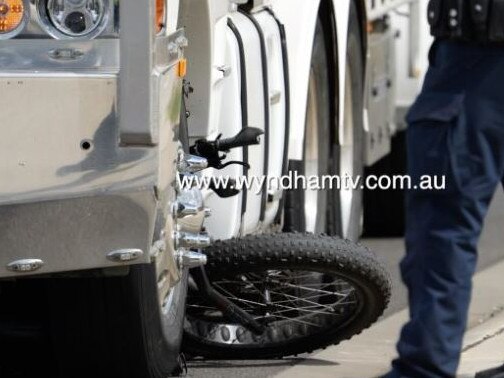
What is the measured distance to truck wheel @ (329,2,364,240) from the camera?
8086mm

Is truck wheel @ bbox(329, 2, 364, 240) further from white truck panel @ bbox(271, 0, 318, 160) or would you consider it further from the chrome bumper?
the chrome bumper

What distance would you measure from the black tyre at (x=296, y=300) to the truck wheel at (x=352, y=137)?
5.92ft

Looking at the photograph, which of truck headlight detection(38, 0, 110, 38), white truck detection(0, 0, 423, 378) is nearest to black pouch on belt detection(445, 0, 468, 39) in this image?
white truck detection(0, 0, 423, 378)

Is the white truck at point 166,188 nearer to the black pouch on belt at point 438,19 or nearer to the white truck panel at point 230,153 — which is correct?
the white truck panel at point 230,153

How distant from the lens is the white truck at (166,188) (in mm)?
4504

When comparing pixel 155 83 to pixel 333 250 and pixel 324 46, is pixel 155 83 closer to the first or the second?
pixel 333 250

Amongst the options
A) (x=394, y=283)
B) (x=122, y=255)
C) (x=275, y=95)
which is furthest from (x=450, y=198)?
(x=394, y=283)

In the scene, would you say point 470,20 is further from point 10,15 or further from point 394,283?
point 394,283

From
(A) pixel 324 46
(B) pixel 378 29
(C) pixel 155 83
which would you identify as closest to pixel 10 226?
(C) pixel 155 83

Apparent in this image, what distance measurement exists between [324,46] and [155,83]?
9.55ft

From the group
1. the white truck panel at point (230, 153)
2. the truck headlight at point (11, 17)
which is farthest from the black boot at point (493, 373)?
the truck headlight at point (11, 17)

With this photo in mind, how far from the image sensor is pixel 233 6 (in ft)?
19.5

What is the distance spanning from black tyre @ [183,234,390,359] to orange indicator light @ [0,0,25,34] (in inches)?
55.9

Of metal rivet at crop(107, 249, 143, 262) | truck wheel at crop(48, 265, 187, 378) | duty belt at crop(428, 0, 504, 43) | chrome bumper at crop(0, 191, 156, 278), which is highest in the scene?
duty belt at crop(428, 0, 504, 43)
